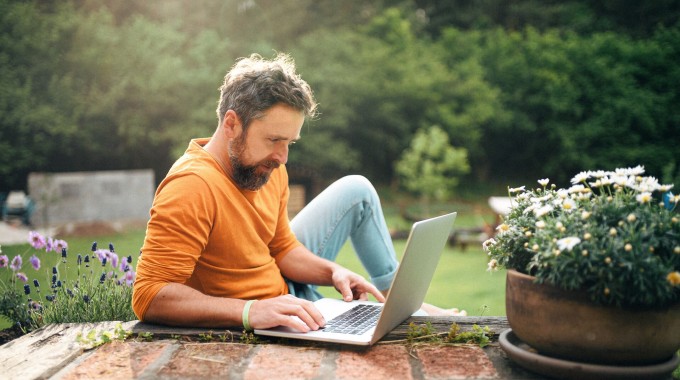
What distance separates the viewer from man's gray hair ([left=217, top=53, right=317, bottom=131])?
1889 mm

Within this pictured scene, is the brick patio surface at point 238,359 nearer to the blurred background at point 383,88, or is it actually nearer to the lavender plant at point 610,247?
the lavender plant at point 610,247

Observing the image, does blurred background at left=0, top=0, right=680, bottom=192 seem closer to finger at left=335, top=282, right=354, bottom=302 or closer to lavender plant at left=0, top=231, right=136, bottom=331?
lavender plant at left=0, top=231, right=136, bottom=331

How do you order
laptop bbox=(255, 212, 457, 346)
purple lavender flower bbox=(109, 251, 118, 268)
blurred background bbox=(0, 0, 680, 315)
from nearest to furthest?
laptop bbox=(255, 212, 457, 346) → purple lavender flower bbox=(109, 251, 118, 268) → blurred background bbox=(0, 0, 680, 315)

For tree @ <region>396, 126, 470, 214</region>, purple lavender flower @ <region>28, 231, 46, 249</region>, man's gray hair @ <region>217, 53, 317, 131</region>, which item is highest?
man's gray hair @ <region>217, 53, 317, 131</region>

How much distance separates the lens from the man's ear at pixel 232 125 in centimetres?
191

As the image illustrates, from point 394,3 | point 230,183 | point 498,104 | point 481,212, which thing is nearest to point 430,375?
point 230,183

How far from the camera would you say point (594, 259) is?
3.94ft

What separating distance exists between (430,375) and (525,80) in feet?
53.9

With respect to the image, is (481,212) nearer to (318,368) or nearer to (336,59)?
(336,59)

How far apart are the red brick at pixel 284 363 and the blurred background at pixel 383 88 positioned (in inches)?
359

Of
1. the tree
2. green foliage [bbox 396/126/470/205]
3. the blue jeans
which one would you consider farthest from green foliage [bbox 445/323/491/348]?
green foliage [bbox 396/126/470/205]

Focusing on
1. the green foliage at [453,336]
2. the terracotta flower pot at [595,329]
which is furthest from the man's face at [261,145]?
the terracotta flower pot at [595,329]

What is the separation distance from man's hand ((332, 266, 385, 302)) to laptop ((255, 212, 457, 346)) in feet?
0.45

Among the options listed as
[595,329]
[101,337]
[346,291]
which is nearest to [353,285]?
[346,291]
